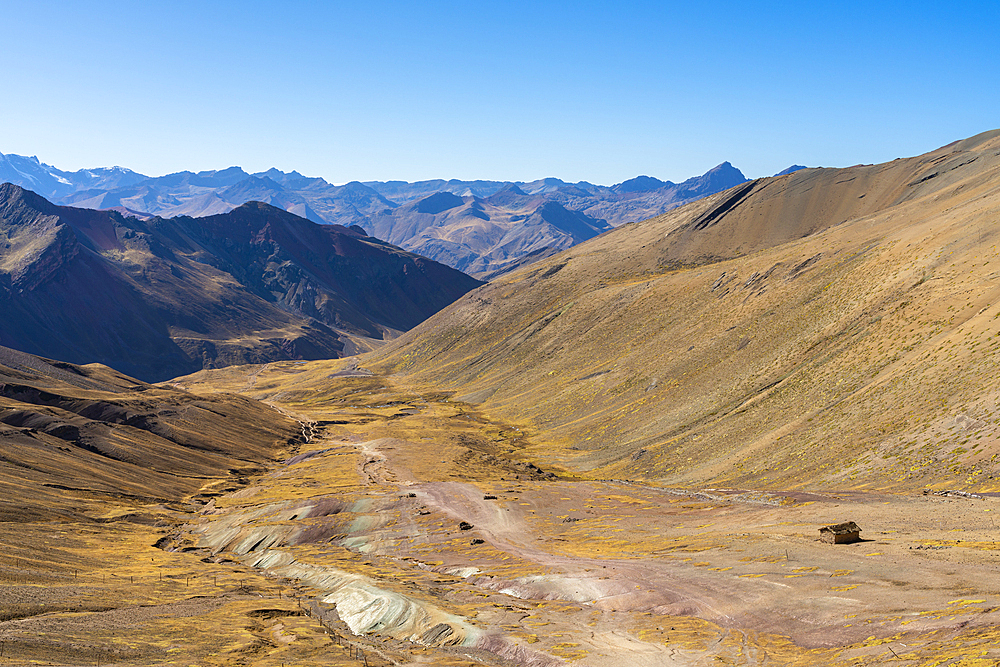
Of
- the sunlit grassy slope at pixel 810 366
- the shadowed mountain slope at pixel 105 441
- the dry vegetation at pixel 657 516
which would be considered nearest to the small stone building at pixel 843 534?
the dry vegetation at pixel 657 516

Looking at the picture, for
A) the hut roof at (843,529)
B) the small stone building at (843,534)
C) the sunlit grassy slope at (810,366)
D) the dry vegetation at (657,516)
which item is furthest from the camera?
the sunlit grassy slope at (810,366)

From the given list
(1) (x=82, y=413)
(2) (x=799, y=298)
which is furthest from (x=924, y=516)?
(1) (x=82, y=413)

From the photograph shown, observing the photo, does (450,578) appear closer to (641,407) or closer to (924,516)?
(924,516)

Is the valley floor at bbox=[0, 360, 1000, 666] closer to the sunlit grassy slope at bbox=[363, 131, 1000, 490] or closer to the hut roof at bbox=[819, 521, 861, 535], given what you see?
the hut roof at bbox=[819, 521, 861, 535]

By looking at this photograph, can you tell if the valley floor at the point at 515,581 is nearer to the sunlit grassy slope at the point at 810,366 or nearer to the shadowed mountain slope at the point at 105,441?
the shadowed mountain slope at the point at 105,441

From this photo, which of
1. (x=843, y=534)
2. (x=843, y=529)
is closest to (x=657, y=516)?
(x=843, y=529)

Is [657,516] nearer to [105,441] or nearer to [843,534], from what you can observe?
[843,534]
